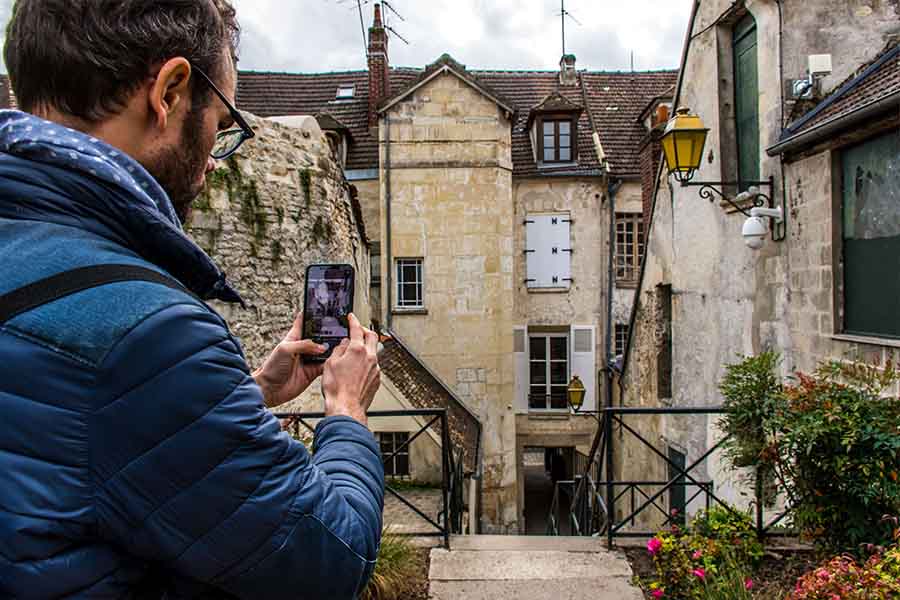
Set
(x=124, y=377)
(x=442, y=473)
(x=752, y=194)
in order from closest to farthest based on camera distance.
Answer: (x=124, y=377)
(x=442, y=473)
(x=752, y=194)

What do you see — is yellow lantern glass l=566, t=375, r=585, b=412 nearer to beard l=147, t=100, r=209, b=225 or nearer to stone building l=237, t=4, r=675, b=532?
stone building l=237, t=4, r=675, b=532

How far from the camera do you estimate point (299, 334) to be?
183 cm

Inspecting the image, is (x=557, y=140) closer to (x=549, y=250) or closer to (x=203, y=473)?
(x=549, y=250)

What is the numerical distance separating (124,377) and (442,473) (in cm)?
487

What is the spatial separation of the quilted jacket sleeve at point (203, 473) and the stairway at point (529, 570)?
342 cm

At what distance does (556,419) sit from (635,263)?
168 inches

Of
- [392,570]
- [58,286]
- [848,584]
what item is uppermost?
[58,286]

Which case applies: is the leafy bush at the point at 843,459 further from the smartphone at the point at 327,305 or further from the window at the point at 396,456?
the window at the point at 396,456

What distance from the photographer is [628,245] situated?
16641 mm

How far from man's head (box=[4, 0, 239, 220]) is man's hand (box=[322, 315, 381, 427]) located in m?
0.50

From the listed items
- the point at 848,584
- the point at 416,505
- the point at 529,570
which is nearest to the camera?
the point at 848,584

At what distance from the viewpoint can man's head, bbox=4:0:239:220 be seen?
1.03 metres

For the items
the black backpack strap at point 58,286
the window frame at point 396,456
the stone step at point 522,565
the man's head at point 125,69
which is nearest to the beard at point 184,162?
the man's head at point 125,69

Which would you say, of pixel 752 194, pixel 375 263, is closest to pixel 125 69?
pixel 752 194
